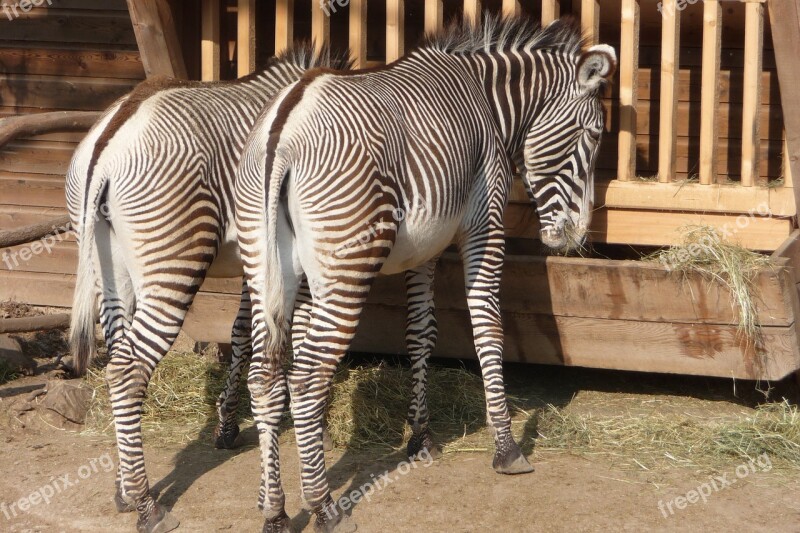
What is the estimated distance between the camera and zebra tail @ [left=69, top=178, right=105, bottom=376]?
480cm

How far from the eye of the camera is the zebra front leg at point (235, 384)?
6094mm

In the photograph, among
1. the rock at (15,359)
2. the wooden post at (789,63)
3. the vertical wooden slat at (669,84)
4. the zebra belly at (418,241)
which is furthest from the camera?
the rock at (15,359)

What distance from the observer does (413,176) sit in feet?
16.6

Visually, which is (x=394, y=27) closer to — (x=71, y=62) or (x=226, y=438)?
(x=226, y=438)

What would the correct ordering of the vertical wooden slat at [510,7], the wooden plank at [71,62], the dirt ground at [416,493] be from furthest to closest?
1. the wooden plank at [71,62]
2. the vertical wooden slat at [510,7]
3. the dirt ground at [416,493]

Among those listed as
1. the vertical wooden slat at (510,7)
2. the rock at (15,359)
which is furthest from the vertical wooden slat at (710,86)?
the rock at (15,359)

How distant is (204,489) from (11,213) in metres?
4.59

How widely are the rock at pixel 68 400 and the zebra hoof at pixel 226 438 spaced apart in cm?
110

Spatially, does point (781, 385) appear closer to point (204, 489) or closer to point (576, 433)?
point (576, 433)

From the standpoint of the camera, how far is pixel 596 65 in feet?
19.4

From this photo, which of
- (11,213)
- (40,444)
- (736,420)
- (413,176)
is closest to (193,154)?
(413,176)

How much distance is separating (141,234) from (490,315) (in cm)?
206

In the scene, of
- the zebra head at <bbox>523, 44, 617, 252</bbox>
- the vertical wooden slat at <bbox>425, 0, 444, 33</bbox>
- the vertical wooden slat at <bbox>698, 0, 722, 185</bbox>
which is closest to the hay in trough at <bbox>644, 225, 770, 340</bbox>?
the vertical wooden slat at <bbox>698, 0, 722, 185</bbox>

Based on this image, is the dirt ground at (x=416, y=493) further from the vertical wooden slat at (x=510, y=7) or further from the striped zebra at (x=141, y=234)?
the vertical wooden slat at (x=510, y=7)
